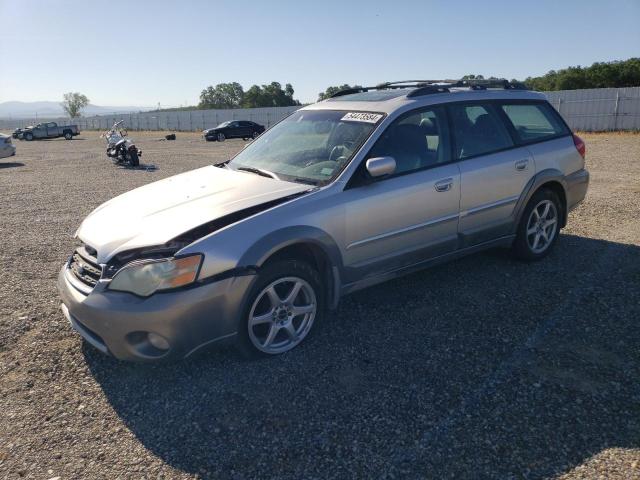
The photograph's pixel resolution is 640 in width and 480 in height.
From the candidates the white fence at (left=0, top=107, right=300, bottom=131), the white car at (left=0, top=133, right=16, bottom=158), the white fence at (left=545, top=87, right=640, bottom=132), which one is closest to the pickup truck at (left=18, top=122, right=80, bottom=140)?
the white fence at (left=0, top=107, right=300, bottom=131)

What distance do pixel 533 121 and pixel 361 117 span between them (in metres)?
2.17

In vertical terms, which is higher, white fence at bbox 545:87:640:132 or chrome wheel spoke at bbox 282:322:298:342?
white fence at bbox 545:87:640:132

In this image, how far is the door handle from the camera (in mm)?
4121

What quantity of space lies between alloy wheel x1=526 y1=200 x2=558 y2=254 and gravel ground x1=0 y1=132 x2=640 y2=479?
15.9 inches

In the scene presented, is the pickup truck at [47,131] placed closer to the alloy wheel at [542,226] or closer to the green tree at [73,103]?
the alloy wheel at [542,226]

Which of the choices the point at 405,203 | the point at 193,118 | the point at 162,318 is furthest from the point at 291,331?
the point at 193,118

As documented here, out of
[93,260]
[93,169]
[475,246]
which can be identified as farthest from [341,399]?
[93,169]

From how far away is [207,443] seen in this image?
2658mm

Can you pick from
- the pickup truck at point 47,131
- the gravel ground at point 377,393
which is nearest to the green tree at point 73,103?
the pickup truck at point 47,131

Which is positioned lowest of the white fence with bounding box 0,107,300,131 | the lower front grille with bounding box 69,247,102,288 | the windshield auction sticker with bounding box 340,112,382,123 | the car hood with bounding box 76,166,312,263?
the lower front grille with bounding box 69,247,102,288

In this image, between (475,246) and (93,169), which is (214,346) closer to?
(475,246)

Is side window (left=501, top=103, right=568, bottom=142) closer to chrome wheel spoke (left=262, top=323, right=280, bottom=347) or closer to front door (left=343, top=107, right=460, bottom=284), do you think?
front door (left=343, top=107, right=460, bottom=284)

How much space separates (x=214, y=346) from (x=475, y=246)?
268 cm

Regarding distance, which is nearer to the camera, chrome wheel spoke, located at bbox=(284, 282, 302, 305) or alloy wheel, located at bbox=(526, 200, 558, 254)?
chrome wheel spoke, located at bbox=(284, 282, 302, 305)
